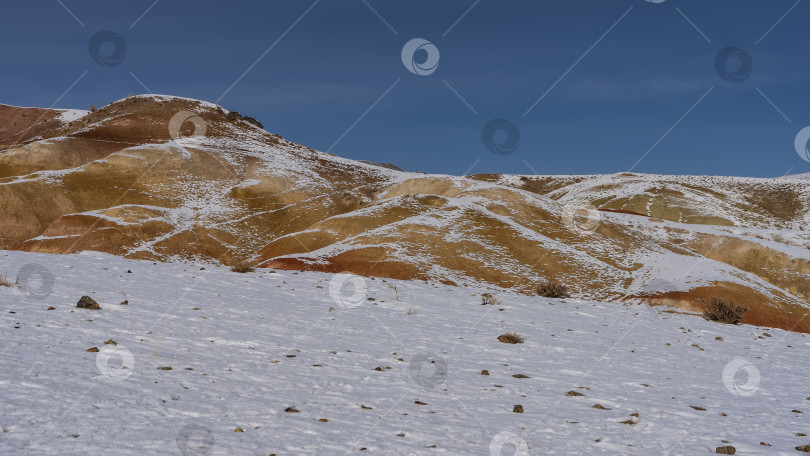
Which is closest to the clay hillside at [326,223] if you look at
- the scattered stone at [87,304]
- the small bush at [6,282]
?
the small bush at [6,282]

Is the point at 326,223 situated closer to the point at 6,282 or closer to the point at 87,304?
the point at 6,282

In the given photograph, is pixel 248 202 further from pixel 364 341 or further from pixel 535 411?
pixel 535 411

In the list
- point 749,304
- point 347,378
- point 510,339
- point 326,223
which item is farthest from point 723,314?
point 326,223

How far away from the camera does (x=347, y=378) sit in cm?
1007

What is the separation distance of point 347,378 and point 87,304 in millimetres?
6788

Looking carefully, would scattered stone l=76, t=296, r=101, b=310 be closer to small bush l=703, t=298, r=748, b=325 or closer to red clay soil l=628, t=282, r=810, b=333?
small bush l=703, t=298, r=748, b=325

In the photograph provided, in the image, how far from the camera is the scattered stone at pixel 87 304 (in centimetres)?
1231

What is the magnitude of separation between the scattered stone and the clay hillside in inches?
947

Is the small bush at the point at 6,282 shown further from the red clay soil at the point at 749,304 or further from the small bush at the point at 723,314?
the red clay soil at the point at 749,304

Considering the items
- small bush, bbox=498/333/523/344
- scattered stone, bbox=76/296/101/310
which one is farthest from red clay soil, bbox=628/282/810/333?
scattered stone, bbox=76/296/101/310

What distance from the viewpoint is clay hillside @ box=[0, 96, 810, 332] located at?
128 ft

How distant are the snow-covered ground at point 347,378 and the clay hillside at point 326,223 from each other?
19.8 m

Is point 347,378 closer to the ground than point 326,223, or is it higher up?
closer to the ground

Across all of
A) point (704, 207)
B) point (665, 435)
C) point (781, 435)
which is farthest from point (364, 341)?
point (704, 207)
